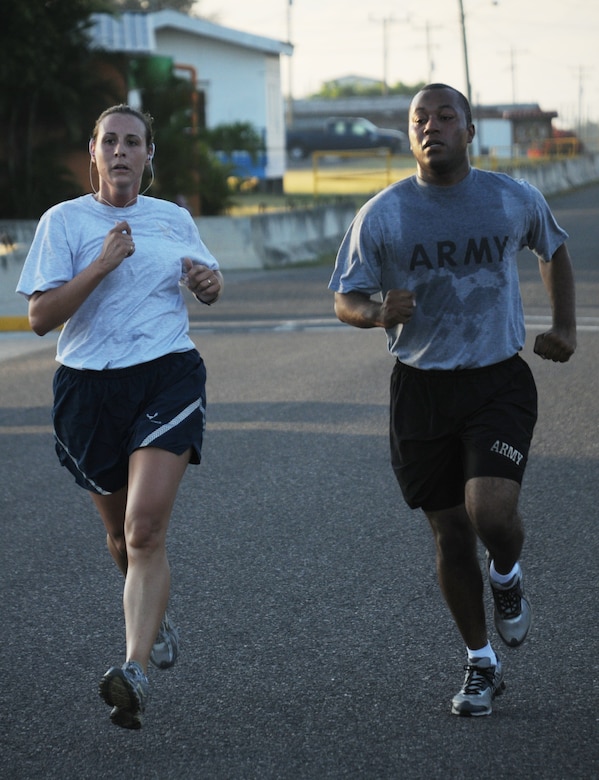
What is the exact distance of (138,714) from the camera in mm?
4031

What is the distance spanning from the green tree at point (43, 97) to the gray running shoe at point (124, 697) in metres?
21.1

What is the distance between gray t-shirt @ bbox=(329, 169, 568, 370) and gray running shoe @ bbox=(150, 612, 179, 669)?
1.25m

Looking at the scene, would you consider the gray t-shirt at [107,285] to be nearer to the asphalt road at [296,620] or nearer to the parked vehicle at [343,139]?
the asphalt road at [296,620]

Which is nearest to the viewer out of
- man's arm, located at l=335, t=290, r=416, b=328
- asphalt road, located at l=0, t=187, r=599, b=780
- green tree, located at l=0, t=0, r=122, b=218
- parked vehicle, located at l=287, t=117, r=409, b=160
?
asphalt road, located at l=0, t=187, r=599, b=780

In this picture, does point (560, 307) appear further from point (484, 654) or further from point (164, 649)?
point (164, 649)

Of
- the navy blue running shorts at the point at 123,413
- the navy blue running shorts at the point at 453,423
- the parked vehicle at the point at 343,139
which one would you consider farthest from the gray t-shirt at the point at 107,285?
the parked vehicle at the point at 343,139

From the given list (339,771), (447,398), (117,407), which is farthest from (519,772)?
(117,407)

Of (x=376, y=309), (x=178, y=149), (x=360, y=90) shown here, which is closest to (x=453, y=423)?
(x=376, y=309)

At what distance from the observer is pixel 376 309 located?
14.8 feet

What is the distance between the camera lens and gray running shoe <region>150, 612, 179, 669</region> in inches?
185

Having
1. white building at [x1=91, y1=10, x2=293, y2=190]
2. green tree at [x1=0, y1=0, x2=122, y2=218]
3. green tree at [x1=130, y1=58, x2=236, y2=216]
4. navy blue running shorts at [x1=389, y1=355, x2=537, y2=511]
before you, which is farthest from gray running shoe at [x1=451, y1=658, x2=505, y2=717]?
white building at [x1=91, y1=10, x2=293, y2=190]

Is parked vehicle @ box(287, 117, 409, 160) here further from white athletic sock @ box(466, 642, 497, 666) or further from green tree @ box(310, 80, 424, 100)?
green tree @ box(310, 80, 424, 100)

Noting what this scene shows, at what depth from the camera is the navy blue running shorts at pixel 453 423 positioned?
4.57 m

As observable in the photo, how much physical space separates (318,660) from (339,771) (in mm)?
1003
